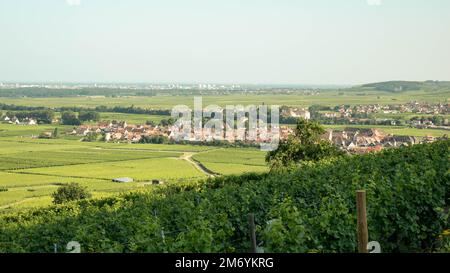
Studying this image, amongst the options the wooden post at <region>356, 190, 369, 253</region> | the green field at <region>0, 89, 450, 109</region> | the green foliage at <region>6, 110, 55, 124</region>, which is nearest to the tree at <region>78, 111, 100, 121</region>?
the green foliage at <region>6, 110, 55, 124</region>

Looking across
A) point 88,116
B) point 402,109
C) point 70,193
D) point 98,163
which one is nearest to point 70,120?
point 88,116

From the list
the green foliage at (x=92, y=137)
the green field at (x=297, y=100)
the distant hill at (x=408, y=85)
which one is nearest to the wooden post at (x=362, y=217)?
the green foliage at (x=92, y=137)

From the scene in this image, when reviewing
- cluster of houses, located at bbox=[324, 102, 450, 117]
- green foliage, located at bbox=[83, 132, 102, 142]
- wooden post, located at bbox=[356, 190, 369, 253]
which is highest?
wooden post, located at bbox=[356, 190, 369, 253]

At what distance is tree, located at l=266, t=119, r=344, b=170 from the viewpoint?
27344 mm

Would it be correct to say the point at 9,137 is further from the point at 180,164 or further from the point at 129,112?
the point at 129,112

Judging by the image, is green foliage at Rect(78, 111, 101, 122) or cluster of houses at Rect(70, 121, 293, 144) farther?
green foliage at Rect(78, 111, 101, 122)

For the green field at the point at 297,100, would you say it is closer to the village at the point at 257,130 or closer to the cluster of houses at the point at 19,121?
the village at the point at 257,130

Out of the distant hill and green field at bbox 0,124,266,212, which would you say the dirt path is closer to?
green field at bbox 0,124,266,212

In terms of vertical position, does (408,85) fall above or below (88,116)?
above

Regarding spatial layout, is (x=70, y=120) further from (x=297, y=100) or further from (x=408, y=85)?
(x=408, y=85)

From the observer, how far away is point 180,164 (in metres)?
44.4

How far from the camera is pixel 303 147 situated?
27594 mm
